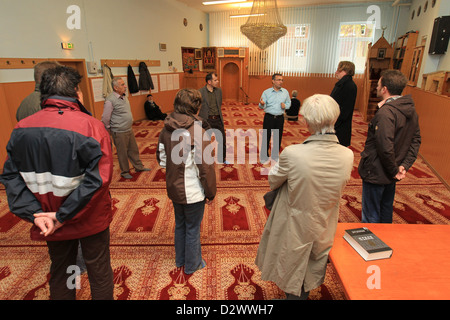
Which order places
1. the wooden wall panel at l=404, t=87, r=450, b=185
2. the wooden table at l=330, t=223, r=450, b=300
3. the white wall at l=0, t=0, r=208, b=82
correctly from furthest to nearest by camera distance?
the white wall at l=0, t=0, r=208, b=82 < the wooden wall panel at l=404, t=87, r=450, b=185 < the wooden table at l=330, t=223, r=450, b=300

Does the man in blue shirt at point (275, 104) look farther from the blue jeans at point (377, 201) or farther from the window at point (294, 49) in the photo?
the window at point (294, 49)

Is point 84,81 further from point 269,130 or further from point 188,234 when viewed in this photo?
point 188,234

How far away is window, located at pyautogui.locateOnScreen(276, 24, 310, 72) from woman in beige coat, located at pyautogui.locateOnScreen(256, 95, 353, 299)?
32.7ft

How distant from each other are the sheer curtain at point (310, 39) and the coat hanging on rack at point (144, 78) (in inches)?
195

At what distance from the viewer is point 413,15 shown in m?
7.88

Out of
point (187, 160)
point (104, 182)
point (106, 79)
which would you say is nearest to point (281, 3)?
point (106, 79)

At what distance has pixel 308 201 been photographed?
1.36 metres

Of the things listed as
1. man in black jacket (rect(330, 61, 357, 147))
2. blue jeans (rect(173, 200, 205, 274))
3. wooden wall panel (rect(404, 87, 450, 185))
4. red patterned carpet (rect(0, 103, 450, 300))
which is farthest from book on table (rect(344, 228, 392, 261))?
wooden wall panel (rect(404, 87, 450, 185))

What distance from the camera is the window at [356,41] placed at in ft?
30.6

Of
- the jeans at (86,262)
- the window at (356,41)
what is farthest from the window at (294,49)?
the jeans at (86,262)

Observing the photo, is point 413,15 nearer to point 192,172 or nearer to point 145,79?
point 145,79

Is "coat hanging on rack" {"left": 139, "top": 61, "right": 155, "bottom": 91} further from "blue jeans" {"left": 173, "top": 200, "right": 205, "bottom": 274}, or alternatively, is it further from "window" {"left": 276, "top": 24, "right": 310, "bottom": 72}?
"blue jeans" {"left": 173, "top": 200, "right": 205, "bottom": 274}

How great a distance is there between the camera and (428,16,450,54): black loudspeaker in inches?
195
